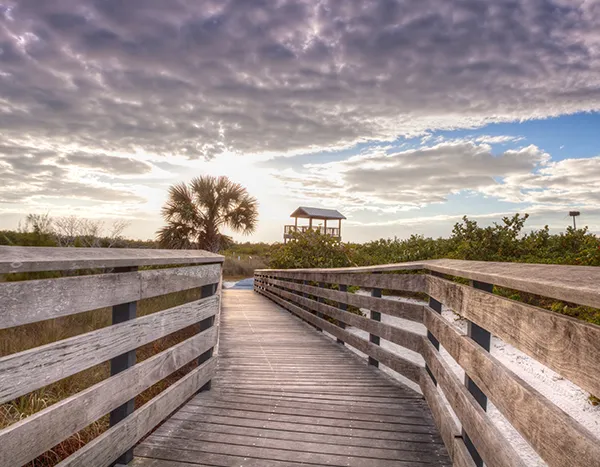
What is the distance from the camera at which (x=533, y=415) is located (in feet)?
4.49

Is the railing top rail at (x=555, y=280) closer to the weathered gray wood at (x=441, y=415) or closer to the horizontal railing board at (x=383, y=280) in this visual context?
the weathered gray wood at (x=441, y=415)

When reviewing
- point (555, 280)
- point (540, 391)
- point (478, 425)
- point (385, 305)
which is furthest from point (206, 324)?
point (540, 391)

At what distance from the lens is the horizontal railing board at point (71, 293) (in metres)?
1.63

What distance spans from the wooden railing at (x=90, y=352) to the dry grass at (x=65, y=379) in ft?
1.78

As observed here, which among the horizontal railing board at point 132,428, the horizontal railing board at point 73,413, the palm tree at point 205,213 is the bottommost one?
the horizontal railing board at point 132,428

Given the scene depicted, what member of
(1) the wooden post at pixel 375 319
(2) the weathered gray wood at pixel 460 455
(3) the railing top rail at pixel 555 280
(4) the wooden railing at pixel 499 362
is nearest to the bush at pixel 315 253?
(1) the wooden post at pixel 375 319

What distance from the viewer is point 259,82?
12.2 meters

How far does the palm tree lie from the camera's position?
862 inches

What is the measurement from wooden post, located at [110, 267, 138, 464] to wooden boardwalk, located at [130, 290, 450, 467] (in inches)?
3.5

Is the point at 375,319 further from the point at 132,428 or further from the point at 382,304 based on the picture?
the point at 132,428

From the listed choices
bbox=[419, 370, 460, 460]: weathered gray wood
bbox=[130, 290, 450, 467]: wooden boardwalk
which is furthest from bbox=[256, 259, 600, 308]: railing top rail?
bbox=[130, 290, 450, 467]: wooden boardwalk

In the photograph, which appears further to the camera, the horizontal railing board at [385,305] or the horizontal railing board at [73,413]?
the horizontal railing board at [385,305]

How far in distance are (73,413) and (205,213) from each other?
21068 mm

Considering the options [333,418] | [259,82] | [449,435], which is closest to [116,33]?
[259,82]
